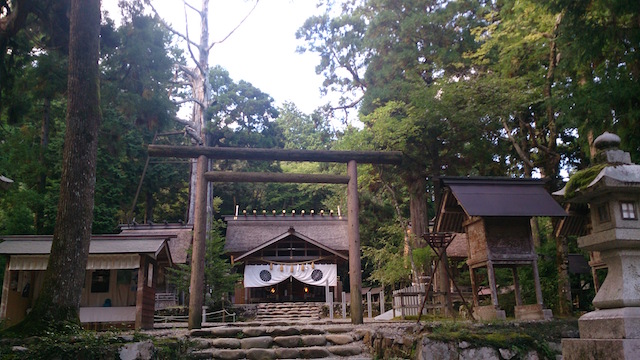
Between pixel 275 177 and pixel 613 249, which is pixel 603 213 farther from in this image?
pixel 275 177

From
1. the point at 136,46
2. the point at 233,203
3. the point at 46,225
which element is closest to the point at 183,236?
the point at 46,225

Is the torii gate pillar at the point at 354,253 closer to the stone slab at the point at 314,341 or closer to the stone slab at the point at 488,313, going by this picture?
the stone slab at the point at 314,341

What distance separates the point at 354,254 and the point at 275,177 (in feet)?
8.14

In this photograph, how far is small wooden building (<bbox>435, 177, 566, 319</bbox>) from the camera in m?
9.11

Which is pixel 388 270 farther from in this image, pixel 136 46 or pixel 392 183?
pixel 136 46

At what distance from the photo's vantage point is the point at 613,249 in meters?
5.59

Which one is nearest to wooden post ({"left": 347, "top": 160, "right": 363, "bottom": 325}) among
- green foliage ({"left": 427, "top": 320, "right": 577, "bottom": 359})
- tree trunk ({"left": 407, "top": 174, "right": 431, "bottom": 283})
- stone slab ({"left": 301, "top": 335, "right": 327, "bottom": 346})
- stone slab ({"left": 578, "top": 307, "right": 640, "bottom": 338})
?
stone slab ({"left": 301, "top": 335, "right": 327, "bottom": 346})

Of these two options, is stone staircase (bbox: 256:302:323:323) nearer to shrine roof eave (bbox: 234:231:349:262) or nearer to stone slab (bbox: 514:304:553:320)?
shrine roof eave (bbox: 234:231:349:262)

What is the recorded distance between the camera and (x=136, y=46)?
10805mm

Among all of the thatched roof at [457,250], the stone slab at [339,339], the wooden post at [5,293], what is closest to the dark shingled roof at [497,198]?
the stone slab at [339,339]

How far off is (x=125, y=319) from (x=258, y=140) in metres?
16.1

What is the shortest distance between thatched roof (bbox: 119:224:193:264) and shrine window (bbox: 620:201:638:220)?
65.5ft

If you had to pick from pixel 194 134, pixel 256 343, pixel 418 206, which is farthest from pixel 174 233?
pixel 256 343

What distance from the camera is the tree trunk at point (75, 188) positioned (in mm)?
7074
